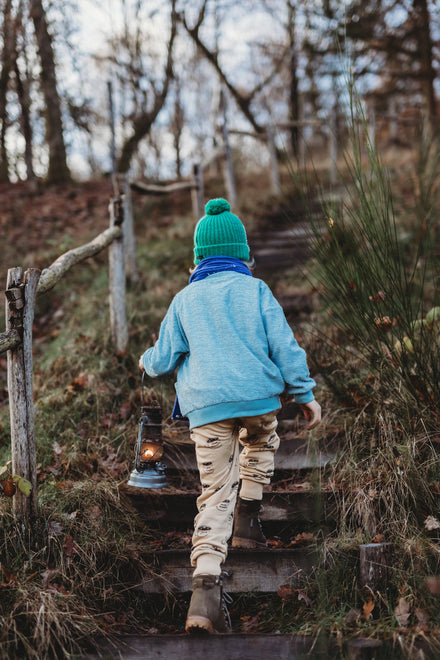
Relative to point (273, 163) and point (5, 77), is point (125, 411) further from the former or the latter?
point (5, 77)

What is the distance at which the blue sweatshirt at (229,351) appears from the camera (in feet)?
8.04

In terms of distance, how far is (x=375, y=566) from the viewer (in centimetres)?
248

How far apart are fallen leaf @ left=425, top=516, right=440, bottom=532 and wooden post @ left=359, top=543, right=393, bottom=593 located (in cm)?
29

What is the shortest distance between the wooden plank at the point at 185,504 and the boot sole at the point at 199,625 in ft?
3.32

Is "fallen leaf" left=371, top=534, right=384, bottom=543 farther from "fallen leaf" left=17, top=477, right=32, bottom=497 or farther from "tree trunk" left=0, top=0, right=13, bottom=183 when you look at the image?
"tree trunk" left=0, top=0, right=13, bottom=183

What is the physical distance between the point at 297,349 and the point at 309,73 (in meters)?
13.2

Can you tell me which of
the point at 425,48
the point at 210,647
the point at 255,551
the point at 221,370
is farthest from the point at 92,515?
the point at 425,48

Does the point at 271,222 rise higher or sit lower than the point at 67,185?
lower

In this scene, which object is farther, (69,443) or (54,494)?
(69,443)

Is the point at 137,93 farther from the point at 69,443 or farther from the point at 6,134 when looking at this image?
the point at 69,443

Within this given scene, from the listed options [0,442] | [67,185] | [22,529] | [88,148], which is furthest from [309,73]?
[22,529]

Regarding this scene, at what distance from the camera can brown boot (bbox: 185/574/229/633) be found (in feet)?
7.36

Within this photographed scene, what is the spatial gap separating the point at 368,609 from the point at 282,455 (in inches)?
55.8

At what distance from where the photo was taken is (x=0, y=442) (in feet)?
12.7
